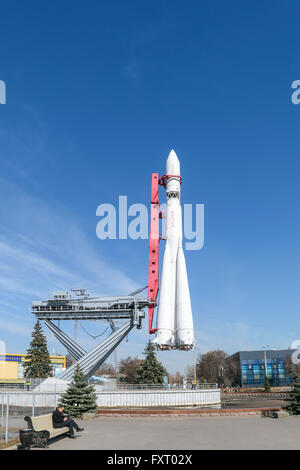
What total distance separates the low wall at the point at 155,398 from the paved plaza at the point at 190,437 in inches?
459

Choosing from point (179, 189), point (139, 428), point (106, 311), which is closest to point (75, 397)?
point (139, 428)

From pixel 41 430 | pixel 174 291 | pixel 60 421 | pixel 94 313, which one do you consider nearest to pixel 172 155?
pixel 174 291

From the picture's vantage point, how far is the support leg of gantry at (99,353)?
112ft

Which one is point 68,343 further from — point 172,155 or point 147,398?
point 172,155

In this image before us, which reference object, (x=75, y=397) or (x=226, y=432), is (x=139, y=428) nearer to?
(x=226, y=432)

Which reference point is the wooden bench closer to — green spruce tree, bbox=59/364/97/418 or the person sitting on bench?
the person sitting on bench

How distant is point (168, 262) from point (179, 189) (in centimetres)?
709

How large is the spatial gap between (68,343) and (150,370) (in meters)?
12.9

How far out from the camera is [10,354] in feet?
259

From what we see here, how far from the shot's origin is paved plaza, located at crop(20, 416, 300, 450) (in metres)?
9.66

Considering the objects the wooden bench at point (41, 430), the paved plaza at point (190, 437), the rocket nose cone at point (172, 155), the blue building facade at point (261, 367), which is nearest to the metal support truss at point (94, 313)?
the rocket nose cone at point (172, 155)

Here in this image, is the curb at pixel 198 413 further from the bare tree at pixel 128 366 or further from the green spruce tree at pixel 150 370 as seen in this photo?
the bare tree at pixel 128 366

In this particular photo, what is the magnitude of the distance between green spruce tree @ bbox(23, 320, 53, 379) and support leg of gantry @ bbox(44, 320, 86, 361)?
1486cm

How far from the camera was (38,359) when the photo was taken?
50000 mm
